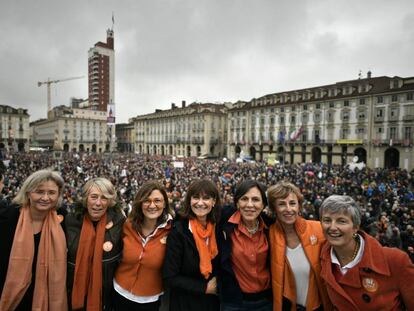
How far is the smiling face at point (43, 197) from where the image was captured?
242 cm

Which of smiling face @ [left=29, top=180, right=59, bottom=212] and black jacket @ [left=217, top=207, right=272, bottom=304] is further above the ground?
smiling face @ [left=29, top=180, right=59, bottom=212]

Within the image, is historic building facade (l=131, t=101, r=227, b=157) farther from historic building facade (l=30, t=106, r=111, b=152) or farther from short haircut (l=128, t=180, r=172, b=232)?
short haircut (l=128, t=180, r=172, b=232)

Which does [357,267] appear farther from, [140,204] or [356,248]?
[140,204]

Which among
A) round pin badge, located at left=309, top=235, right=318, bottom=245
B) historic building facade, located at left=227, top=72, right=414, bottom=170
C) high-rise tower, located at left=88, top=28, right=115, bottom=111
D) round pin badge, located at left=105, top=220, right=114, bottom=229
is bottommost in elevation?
round pin badge, located at left=309, top=235, right=318, bottom=245

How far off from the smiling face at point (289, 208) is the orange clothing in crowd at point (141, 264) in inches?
49.3

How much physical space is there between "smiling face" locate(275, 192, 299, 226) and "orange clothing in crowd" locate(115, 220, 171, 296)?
1252mm

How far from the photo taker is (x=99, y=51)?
101 m

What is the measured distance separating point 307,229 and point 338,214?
0.49 metres

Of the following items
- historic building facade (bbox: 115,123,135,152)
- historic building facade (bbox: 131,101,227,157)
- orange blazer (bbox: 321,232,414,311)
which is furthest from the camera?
historic building facade (bbox: 115,123,135,152)

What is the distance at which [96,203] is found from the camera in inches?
99.9

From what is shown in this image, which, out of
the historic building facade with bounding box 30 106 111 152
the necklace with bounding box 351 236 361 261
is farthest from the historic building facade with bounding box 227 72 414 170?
the historic building facade with bounding box 30 106 111 152

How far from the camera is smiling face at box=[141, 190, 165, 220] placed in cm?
254

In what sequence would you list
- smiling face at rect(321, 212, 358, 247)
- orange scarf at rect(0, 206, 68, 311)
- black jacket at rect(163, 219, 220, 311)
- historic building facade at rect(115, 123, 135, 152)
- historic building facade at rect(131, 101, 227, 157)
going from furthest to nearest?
historic building facade at rect(115, 123, 135, 152) → historic building facade at rect(131, 101, 227, 157) → black jacket at rect(163, 219, 220, 311) → orange scarf at rect(0, 206, 68, 311) → smiling face at rect(321, 212, 358, 247)

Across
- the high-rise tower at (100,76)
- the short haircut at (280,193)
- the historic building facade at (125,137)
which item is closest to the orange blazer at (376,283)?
the short haircut at (280,193)
